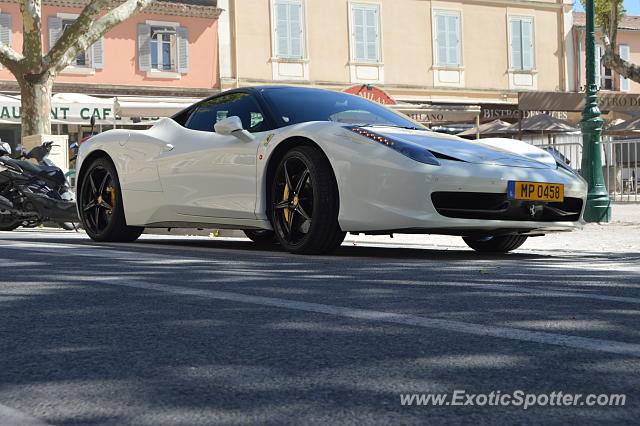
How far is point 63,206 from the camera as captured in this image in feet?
35.0

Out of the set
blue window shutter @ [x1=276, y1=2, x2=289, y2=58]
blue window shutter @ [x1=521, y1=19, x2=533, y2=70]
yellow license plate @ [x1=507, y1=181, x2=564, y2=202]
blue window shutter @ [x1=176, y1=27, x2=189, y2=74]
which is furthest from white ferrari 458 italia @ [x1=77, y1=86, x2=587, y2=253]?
blue window shutter @ [x1=521, y1=19, x2=533, y2=70]

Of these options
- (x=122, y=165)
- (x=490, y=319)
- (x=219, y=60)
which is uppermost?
(x=219, y=60)

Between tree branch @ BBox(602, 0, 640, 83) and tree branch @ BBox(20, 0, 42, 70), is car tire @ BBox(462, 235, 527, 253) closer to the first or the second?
tree branch @ BBox(20, 0, 42, 70)

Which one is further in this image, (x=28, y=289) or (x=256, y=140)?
(x=256, y=140)

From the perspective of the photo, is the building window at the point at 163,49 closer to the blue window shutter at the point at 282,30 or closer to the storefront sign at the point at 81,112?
the blue window shutter at the point at 282,30

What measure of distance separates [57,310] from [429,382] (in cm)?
193

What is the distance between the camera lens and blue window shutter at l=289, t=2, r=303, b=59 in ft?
106

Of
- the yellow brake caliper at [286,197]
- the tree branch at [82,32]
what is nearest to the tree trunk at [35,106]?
the tree branch at [82,32]

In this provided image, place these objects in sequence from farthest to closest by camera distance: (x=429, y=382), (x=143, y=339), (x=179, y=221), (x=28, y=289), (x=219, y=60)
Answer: (x=219, y=60)
(x=179, y=221)
(x=28, y=289)
(x=143, y=339)
(x=429, y=382)

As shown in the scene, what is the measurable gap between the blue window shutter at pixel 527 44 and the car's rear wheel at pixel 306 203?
30877mm

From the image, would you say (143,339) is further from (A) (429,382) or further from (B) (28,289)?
(B) (28,289)

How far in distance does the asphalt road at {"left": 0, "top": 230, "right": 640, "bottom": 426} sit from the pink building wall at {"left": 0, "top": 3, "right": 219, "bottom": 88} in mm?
24813

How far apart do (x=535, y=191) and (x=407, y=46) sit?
2853 centimetres

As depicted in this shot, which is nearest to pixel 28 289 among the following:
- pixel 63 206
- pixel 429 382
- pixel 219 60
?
pixel 429 382
